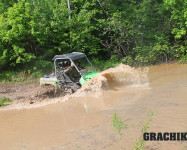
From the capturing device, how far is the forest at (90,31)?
13.4 meters

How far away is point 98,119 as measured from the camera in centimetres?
608

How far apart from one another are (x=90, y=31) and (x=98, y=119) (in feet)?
32.3

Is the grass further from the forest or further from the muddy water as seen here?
the forest

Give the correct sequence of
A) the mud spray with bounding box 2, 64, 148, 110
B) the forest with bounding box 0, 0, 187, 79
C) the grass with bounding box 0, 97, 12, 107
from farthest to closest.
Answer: the forest with bounding box 0, 0, 187, 79, the grass with bounding box 0, 97, 12, 107, the mud spray with bounding box 2, 64, 148, 110

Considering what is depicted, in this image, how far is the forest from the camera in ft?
44.1

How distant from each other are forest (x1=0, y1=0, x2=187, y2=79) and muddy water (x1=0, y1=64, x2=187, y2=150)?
595cm

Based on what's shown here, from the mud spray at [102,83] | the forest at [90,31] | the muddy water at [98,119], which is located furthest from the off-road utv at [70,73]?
the forest at [90,31]

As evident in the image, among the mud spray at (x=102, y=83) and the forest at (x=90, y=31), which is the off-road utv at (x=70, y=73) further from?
the forest at (x=90, y=31)

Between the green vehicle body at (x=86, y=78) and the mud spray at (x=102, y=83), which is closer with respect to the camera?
the mud spray at (x=102, y=83)

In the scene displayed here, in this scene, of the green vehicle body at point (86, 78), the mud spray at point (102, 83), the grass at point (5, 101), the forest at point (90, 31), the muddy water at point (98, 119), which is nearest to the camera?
the muddy water at point (98, 119)

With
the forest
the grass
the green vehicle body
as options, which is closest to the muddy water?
the green vehicle body

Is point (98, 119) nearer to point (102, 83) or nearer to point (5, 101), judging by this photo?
point (102, 83)

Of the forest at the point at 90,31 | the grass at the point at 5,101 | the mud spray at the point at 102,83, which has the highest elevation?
the forest at the point at 90,31

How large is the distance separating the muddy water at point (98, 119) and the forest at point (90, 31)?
19.5 ft
